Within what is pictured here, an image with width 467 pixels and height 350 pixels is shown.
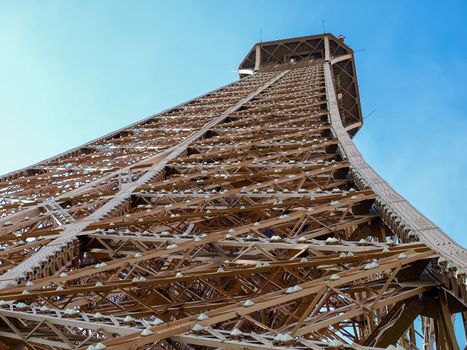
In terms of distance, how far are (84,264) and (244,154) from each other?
5892 millimetres

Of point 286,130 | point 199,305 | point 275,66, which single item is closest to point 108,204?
point 199,305

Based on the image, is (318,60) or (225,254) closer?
(225,254)

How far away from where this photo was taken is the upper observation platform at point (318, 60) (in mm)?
37984

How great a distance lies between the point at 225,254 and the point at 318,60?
31958mm

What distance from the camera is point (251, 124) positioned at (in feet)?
60.0

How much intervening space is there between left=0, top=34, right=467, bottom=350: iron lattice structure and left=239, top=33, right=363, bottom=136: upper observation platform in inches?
880

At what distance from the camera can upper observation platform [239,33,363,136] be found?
3798 cm

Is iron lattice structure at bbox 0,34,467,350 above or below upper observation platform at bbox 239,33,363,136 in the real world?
below

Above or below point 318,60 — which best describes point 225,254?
below

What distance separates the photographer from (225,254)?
21.7ft

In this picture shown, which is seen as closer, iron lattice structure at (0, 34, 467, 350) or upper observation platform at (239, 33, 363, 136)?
iron lattice structure at (0, 34, 467, 350)

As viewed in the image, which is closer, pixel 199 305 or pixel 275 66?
pixel 199 305

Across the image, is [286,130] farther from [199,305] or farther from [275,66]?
[275,66]

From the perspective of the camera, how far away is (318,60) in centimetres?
3722
